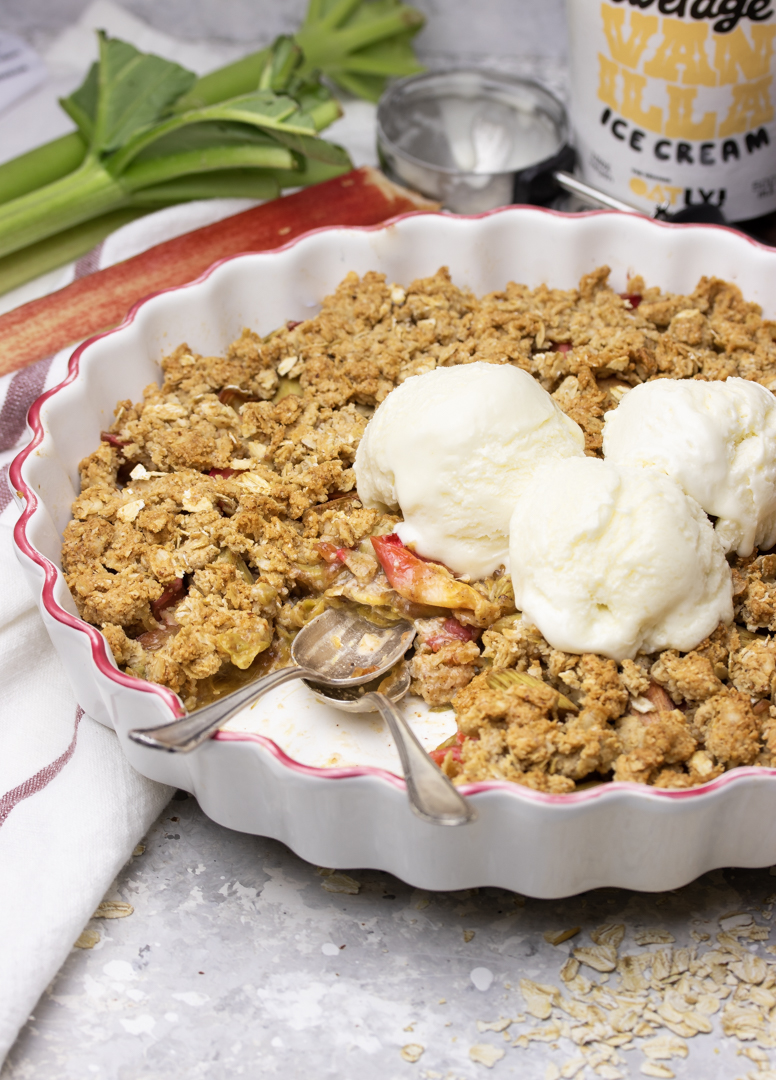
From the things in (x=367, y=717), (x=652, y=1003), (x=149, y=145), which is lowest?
(x=652, y=1003)

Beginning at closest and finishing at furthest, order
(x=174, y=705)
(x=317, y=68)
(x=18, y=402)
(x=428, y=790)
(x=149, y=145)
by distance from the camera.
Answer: (x=428, y=790) < (x=174, y=705) < (x=18, y=402) < (x=149, y=145) < (x=317, y=68)

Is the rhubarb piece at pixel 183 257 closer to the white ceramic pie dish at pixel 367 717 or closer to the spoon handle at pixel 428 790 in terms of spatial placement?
the white ceramic pie dish at pixel 367 717

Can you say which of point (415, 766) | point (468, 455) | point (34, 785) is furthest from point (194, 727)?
point (468, 455)

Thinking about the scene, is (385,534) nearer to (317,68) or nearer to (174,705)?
(174,705)

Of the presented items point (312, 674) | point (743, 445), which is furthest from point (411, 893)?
point (743, 445)

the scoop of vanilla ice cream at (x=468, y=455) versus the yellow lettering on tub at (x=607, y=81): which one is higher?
the yellow lettering on tub at (x=607, y=81)

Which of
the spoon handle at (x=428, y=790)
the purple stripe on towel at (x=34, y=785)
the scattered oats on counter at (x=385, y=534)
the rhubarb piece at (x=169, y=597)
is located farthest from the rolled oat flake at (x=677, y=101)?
the purple stripe on towel at (x=34, y=785)

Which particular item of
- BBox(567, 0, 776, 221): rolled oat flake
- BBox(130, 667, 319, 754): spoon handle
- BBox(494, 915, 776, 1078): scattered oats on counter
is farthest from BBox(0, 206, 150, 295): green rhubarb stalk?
BBox(494, 915, 776, 1078): scattered oats on counter
